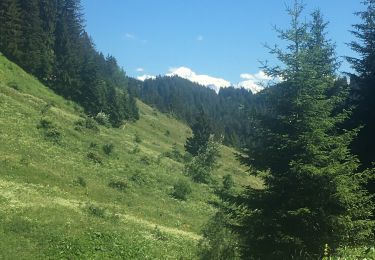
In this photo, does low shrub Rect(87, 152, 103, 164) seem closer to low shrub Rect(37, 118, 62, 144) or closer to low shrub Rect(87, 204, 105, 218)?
low shrub Rect(37, 118, 62, 144)

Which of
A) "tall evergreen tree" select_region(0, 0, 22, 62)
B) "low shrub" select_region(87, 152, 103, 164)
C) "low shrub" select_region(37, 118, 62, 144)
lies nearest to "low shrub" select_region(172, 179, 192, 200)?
"low shrub" select_region(87, 152, 103, 164)

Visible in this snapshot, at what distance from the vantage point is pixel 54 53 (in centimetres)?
9031

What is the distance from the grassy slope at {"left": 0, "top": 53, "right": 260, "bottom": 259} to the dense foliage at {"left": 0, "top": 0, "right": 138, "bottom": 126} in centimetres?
655

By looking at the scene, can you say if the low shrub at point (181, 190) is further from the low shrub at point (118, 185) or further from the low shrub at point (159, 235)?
the low shrub at point (159, 235)

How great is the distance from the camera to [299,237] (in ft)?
57.5

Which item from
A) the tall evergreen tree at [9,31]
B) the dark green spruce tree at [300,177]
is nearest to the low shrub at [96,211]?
the dark green spruce tree at [300,177]

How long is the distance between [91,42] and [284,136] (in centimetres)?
12197

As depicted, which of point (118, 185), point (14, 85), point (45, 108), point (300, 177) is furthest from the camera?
point (14, 85)

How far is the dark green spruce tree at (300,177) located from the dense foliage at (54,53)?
65.4 meters

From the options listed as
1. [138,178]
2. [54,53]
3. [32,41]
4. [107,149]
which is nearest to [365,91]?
[138,178]

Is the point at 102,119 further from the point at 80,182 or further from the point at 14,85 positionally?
the point at 80,182

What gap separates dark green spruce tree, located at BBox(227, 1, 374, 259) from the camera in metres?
17.4

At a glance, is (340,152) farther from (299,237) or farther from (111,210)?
(111,210)

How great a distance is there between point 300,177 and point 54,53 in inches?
3178
